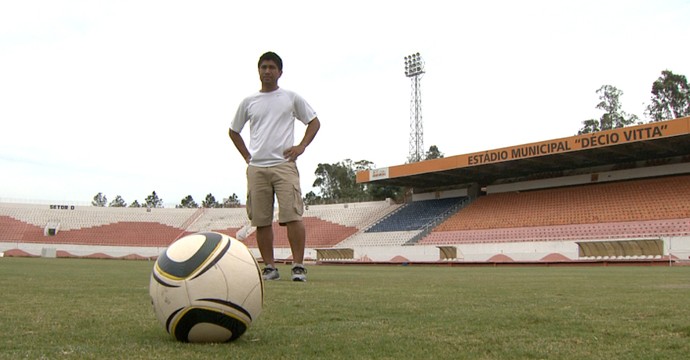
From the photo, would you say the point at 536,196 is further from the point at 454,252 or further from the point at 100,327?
the point at 100,327

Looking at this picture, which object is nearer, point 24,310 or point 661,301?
point 24,310

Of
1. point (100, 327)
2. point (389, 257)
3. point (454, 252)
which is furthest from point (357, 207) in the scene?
point (100, 327)

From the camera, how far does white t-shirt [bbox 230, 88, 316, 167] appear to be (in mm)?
5762

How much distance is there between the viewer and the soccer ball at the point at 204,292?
2.68 metres

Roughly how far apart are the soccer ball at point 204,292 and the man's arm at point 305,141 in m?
2.88

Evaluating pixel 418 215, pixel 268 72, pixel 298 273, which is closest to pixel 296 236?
pixel 298 273

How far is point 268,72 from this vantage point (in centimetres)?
570

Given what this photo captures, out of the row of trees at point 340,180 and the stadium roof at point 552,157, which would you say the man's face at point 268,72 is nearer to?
the stadium roof at point 552,157

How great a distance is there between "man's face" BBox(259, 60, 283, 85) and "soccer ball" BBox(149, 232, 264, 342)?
10.2 ft

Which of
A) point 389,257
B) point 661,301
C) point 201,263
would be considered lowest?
point 389,257

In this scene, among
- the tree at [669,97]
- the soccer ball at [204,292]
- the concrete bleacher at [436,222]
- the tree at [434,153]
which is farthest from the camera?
the tree at [434,153]

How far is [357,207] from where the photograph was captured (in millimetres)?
44781

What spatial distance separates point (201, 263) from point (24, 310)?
5.96 ft

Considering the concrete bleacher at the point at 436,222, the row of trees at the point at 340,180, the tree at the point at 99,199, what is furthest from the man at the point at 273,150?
the tree at the point at 99,199
